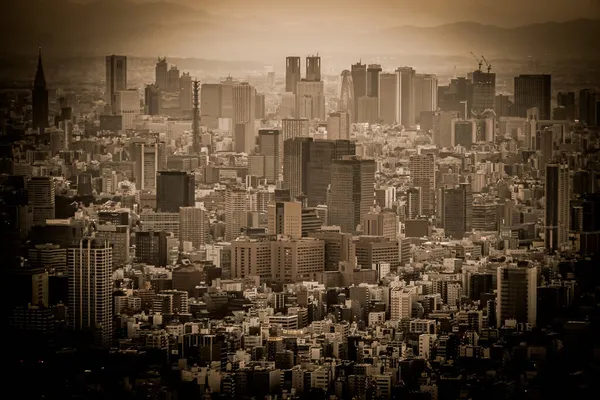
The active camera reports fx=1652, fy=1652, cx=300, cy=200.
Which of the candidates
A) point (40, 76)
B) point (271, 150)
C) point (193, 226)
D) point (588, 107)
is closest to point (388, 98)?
point (271, 150)

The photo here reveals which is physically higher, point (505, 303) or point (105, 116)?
point (105, 116)

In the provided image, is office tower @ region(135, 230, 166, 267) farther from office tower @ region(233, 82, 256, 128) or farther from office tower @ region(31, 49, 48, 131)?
office tower @ region(233, 82, 256, 128)

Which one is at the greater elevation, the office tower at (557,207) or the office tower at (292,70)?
the office tower at (292,70)

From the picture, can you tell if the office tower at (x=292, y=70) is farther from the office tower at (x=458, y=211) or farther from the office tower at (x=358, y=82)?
the office tower at (x=458, y=211)

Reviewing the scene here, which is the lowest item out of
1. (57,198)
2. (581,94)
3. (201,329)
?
(201,329)

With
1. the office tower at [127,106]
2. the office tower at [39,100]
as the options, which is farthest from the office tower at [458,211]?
the office tower at [39,100]

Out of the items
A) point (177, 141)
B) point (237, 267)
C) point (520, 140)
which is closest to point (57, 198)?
point (237, 267)

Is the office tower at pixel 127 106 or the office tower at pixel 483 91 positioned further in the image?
the office tower at pixel 127 106

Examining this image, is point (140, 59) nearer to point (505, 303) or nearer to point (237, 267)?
point (237, 267)
